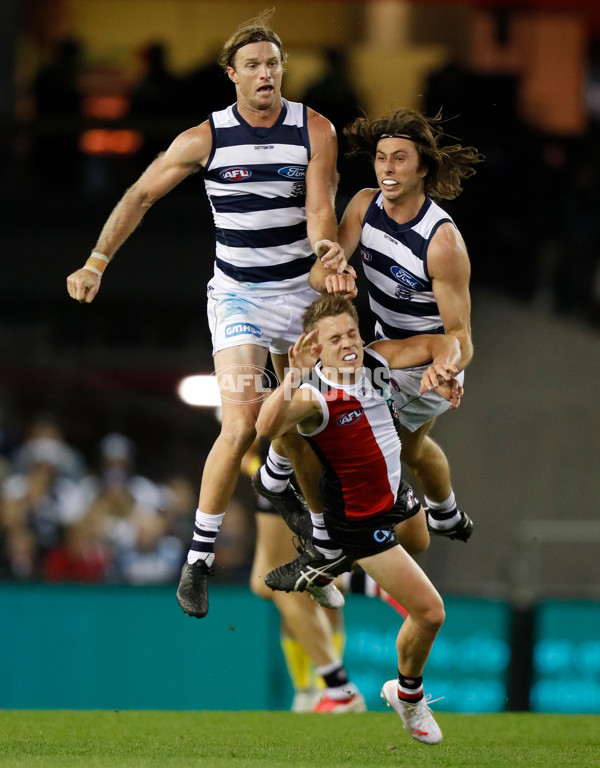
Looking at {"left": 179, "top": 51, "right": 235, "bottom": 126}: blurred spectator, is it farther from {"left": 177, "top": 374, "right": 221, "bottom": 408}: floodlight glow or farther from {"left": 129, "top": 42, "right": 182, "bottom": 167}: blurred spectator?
{"left": 177, "top": 374, "right": 221, "bottom": 408}: floodlight glow

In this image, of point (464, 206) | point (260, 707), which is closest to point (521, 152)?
point (464, 206)

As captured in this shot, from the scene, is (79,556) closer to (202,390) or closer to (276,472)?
(202,390)

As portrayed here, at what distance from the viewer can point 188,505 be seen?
10992 mm

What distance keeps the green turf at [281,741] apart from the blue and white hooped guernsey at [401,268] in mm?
2018

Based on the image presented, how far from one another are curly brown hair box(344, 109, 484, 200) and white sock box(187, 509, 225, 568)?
1.86m

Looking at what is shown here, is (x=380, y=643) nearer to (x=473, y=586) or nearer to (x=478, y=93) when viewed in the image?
(x=473, y=586)

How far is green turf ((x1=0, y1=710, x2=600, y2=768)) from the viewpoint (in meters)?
5.75

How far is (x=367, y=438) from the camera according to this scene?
589 cm

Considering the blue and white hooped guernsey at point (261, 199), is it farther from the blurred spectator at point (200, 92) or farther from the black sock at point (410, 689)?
the black sock at point (410, 689)

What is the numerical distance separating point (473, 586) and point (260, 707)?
88.8 inches

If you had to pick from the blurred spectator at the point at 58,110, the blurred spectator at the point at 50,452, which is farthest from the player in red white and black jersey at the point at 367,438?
the blurred spectator at the point at 58,110

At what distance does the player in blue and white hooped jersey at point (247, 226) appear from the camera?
19.6 feet

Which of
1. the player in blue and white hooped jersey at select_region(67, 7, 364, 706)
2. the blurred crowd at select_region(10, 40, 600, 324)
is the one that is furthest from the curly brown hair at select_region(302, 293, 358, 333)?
the blurred crowd at select_region(10, 40, 600, 324)

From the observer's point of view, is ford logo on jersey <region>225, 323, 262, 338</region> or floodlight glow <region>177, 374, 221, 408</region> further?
floodlight glow <region>177, 374, 221, 408</region>
